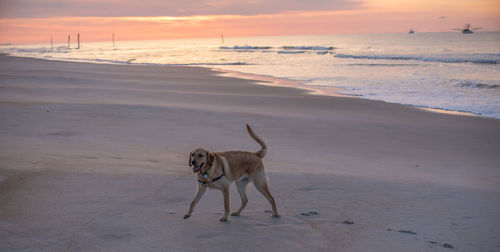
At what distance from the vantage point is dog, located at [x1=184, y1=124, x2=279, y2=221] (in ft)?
15.7

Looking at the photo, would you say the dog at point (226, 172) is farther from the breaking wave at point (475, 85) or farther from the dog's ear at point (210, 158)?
the breaking wave at point (475, 85)

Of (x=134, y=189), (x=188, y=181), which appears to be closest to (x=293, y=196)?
(x=188, y=181)

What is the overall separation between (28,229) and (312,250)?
2.76 m

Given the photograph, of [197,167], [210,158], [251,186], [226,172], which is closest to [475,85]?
[251,186]

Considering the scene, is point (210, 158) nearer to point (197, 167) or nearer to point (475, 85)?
point (197, 167)

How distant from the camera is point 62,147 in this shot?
26.2ft

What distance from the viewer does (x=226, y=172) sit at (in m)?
5.00

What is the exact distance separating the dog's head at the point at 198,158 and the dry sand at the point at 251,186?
651 millimetres

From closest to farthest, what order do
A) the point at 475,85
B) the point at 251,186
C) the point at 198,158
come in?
1. the point at 198,158
2. the point at 251,186
3. the point at 475,85

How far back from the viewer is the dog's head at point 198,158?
185 inches

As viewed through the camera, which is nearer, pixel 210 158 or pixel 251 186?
pixel 210 158

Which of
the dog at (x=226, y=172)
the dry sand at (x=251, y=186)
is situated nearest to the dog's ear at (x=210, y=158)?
the dog at (x=226, y=172)

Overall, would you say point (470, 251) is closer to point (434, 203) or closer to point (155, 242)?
point (434, 203)

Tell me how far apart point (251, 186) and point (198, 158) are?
2367 mm
